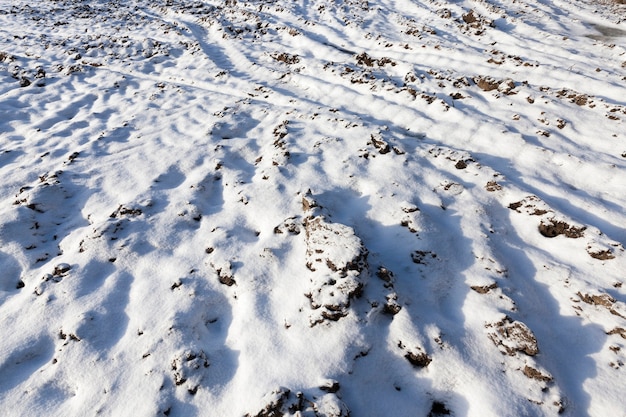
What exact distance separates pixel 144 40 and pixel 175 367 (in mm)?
13643

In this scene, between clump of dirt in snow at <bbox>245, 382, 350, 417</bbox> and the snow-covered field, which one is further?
the snow-covered field

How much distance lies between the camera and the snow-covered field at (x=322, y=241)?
10.7ft

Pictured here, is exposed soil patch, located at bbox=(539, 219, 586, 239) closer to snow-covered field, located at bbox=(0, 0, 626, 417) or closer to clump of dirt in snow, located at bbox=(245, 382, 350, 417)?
snow-covered field, located at bbox=(0, 0, 626, 417)

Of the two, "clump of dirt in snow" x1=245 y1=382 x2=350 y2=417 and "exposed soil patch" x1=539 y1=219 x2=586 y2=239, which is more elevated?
"exposed soil patch" x1=539 y1=219 x2=586 y2=239

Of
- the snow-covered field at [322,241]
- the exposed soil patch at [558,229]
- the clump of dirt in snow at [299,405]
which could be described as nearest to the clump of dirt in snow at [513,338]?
the snow-covered field at [322,241]

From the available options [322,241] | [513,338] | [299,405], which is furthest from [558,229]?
[299,405]

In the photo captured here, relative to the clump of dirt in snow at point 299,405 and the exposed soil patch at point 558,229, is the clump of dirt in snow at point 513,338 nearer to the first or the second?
the clump of dirt in snow at point 299,405

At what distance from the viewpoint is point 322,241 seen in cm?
417

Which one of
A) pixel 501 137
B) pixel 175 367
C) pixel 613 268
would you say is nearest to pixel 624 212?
pixel 613 268

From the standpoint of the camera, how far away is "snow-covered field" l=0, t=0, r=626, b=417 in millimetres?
3271

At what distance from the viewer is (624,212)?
4969mm

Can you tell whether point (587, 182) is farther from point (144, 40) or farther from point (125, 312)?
point (144, 40)

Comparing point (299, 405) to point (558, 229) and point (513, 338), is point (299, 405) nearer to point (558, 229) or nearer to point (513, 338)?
point (513, 338)

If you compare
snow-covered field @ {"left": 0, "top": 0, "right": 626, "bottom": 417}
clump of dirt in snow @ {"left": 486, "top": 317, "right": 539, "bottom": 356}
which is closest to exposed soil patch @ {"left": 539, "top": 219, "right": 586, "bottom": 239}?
snow-covered field @ {"left": 0, "top": 0, "right": 626, "bottom": 417}
